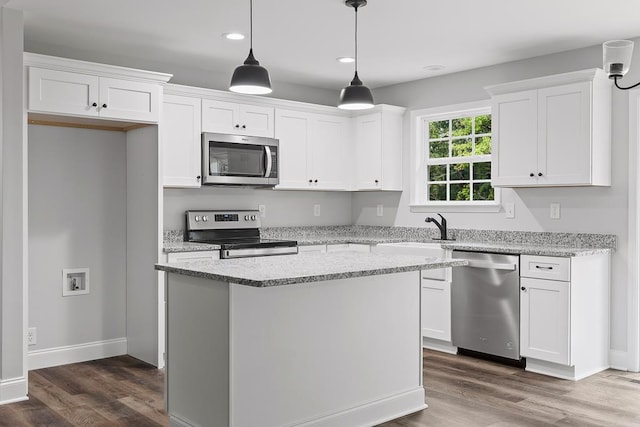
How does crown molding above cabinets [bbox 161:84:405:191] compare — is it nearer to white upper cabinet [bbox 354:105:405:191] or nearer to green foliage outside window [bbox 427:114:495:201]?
white upper cabinet [bbox 354:105:405:191]

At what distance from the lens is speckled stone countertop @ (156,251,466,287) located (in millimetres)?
2639

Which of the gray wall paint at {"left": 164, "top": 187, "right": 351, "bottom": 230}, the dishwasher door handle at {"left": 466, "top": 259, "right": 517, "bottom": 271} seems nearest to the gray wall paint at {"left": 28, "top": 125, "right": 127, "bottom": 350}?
the gray wall paint at {"left": 164, "top": 187, "right": 351, "bottom": 230}

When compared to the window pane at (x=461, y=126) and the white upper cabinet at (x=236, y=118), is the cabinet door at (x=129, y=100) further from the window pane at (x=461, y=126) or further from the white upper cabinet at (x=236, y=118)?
the window pane at (x=461, y=126)

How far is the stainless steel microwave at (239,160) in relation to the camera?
5.09 meters

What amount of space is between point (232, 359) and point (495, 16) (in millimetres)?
2716

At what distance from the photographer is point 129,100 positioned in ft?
14.3

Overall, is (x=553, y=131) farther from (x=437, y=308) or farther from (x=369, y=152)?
(x=369, y=152)

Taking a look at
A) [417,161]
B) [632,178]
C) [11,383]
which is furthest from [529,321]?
[11,383]

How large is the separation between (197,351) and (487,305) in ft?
8.17

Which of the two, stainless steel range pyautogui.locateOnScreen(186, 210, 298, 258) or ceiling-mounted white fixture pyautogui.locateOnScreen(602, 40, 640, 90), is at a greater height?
ceiling-mounted white fixture pyautogui.locateOnScreen(602, 40, 640, 90)

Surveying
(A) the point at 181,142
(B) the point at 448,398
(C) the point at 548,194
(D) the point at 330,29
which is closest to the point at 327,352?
(B) the point at 448,398

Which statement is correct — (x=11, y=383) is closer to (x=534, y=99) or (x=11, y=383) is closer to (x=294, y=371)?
(x=294, y=371)

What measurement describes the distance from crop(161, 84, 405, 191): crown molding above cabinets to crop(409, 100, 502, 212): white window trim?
A: 0.50ft

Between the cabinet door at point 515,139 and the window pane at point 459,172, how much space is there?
2.46 ft
